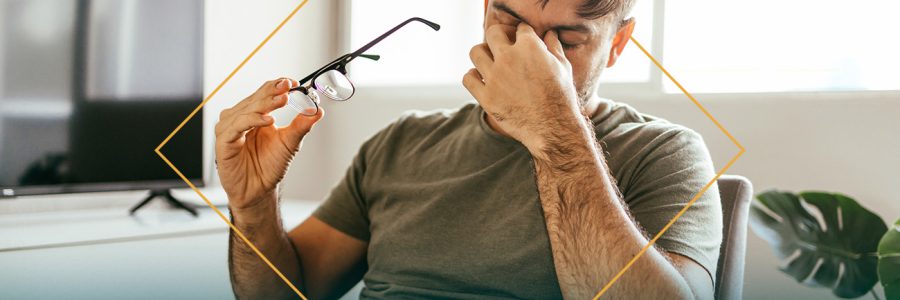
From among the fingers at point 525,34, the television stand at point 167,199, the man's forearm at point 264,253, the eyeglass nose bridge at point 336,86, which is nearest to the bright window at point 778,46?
the fingers at point 525,34

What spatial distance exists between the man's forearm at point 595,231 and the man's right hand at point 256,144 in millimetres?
180

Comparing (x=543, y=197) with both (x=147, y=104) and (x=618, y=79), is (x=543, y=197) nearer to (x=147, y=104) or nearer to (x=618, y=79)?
(x=618, y=79)

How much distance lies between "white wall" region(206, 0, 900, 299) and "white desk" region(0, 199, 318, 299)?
0.13 meters

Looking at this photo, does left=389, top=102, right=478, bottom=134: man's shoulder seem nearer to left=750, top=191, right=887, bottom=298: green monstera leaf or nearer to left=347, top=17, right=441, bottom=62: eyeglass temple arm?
left=347, top=17, right=441, bottom=62: eyeglass temple arm

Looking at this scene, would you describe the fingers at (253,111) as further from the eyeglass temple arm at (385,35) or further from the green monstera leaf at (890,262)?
the green monstera leaf at (890,262)

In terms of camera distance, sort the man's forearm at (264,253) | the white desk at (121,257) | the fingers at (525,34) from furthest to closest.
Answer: the white desk at (121,257) < the man's forearm at (264,253) < the fingers at (525,34)

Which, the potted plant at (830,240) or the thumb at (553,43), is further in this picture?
the potted plant at (830,240)

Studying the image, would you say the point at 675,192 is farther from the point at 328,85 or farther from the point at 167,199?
the point at 167,199

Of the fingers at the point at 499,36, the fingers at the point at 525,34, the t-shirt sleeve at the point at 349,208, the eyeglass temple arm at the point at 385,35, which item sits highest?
the fingers at the point at 525,34

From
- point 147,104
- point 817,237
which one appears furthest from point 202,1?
point 817,237

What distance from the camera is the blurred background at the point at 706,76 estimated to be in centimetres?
52

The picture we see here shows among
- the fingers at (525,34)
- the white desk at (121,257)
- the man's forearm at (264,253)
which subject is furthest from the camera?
the white desk at (121,257)

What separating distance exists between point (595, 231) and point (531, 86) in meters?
0.10

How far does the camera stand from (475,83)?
49cm
